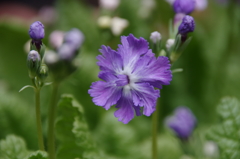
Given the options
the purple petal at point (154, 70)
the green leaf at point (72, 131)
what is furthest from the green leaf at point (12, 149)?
the purple petal at point (154, 70)

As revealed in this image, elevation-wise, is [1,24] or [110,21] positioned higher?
[1,24]

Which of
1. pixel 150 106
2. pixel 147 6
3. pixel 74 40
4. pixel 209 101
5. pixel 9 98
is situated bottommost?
pixel 150 106

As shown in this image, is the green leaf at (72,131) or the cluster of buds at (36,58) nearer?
the cluster of buds at (36,58)

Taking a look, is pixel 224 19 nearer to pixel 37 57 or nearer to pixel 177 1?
→ pixel 177 1

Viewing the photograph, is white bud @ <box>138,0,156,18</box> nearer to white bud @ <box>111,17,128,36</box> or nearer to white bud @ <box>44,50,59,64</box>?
white bud @ <box>111,17,128,36</box>

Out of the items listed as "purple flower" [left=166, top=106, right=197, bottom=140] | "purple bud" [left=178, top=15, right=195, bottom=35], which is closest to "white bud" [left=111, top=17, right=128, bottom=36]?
"purple flower" [left=166, top=106, right=197, bottom=140]

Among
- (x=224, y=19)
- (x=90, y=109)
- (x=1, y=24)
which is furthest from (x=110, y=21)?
(x=224, y=19)

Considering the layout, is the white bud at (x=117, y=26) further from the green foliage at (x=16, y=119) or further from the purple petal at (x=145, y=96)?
the purple petal at (x=145, y=96)

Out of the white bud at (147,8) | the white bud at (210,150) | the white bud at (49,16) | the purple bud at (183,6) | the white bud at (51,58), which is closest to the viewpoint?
the white bud at (51,58)
